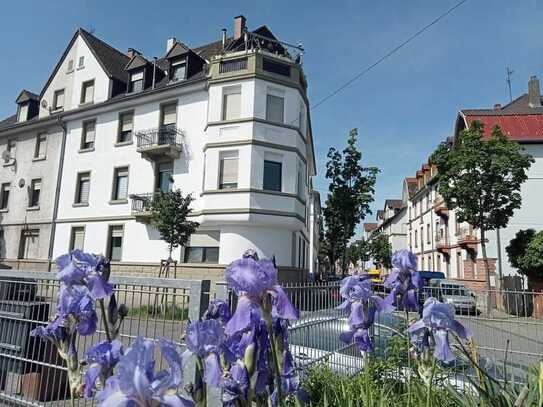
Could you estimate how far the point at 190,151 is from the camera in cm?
1839

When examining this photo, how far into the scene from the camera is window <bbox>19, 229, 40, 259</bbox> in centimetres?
2183

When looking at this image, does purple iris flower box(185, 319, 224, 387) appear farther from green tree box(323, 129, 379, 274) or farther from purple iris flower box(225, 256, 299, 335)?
green tree box(323, 129, 379, 274)

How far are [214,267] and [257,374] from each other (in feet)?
50.7

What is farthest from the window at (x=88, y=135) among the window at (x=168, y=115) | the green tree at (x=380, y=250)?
the green tree at (x=380, y=250)

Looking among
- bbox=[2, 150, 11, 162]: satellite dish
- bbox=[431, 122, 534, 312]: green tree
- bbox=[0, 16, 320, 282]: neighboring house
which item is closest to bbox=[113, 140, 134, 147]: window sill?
bbox=[0, 16, 320, 282]: neighboring house

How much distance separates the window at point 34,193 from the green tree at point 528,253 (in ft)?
86.0

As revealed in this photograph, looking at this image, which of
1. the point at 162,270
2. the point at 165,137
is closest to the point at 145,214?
the point at 162,270

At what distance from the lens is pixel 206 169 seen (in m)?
17.1

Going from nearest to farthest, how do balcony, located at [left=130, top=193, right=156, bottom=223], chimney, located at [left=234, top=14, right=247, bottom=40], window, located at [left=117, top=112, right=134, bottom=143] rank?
balcony, located at [left=130, top=193, right=156, bottom=223] → window, located at [left=117, top=112, right=134, bottom=143] → chimney, located at [left=234, top=14, right=247, bottom=40]

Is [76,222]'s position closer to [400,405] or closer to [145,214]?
[145,214]

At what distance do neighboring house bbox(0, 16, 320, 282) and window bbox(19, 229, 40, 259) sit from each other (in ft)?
1.79

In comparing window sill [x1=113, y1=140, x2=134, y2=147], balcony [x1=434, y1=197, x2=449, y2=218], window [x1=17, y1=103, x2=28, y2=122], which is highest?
window [x1=17, y1=103, x2=28, y2=122]

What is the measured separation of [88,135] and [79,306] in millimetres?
22628

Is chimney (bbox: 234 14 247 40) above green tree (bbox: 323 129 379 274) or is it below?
above
